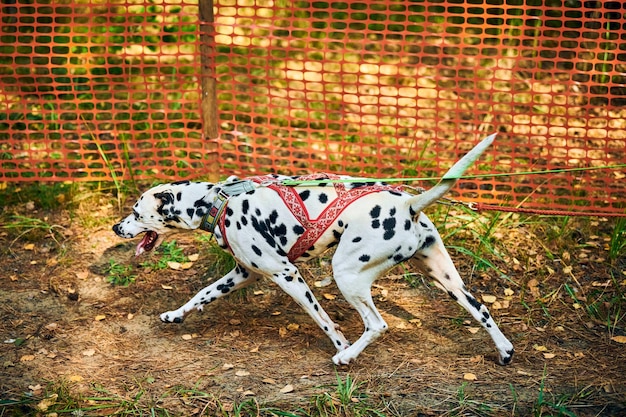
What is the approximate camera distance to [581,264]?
5855 millimetres

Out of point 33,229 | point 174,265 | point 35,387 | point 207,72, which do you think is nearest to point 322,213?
point 174,265

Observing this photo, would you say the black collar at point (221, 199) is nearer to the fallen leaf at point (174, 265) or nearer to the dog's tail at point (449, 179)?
the dog's tail at point (449, 179)

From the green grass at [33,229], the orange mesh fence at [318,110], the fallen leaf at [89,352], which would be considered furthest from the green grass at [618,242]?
the green grass at [33,229]

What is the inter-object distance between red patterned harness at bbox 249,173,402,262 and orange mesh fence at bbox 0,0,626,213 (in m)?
1.73

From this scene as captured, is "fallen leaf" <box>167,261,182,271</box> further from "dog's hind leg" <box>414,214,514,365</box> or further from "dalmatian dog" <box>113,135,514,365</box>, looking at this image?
"dog's hind leg" <box>414,214,514,365</box>

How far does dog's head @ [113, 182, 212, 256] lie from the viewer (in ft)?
15.6

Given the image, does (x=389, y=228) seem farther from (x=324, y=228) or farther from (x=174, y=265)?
(x=174, y=265)

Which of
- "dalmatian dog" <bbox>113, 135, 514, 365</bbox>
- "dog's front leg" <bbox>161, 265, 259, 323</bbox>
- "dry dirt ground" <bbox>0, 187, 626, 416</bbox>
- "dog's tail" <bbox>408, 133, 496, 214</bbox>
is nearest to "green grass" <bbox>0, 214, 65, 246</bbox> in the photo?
"dry dirt ground" <bbox>0, 187, 626, 416</bbox>

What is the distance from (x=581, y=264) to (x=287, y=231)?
7.95 ft

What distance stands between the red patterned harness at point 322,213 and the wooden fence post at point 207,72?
195 cm

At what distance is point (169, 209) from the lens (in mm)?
4754

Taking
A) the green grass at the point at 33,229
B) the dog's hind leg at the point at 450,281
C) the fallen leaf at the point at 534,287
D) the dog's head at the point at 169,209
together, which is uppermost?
the dog's head at the point at 169,209

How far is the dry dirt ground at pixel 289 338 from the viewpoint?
437 cm

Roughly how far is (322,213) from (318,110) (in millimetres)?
2344
